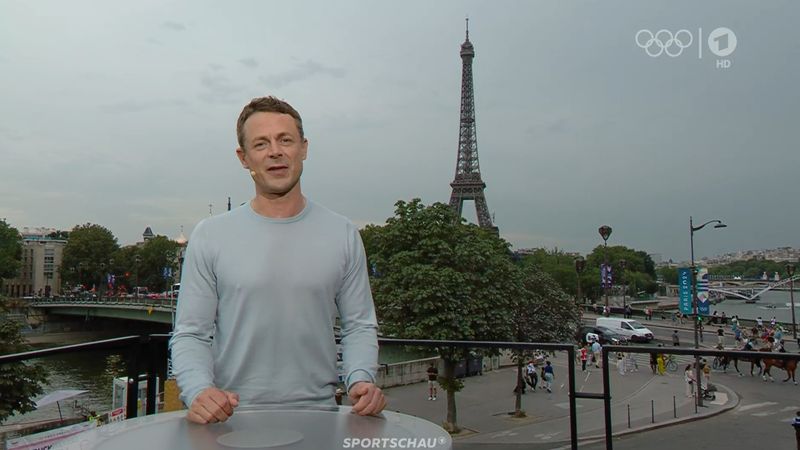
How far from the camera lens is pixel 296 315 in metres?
2.37

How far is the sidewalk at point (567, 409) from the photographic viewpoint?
3.59m

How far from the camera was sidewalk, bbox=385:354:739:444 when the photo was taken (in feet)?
11.8

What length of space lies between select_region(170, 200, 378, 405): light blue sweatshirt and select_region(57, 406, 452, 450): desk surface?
0.15 meters

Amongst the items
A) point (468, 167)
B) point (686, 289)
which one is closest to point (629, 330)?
point (686, 289)

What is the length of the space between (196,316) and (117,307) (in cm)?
5588

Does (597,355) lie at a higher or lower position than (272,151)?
lower

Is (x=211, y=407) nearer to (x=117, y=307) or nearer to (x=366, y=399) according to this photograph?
(x=366, y=399)

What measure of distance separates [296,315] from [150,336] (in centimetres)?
222

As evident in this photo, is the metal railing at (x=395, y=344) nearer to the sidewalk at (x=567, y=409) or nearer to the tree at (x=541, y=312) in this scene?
the sidewalk at (x=567, y=409)

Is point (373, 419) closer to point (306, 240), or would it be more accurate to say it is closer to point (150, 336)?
point (306, 240)

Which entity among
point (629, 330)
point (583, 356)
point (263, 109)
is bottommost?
point (629, 330)

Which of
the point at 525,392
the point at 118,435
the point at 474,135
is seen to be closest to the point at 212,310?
the point at 118,435

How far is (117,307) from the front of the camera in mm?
52125

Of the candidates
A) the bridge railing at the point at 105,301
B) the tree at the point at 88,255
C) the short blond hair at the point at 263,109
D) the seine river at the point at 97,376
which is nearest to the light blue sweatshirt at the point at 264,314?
the short blond hair at the point at 263,109
